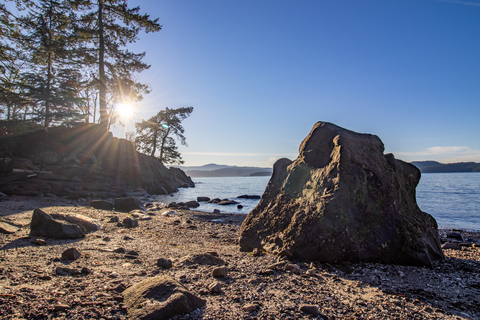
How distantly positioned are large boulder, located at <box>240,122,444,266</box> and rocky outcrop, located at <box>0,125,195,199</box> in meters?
13.3

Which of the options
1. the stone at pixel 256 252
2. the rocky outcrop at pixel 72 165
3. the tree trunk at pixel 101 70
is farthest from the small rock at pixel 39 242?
the tree trunk at pixel 101 70

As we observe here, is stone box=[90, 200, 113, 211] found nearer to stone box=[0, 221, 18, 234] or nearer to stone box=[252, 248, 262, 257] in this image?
stone box=[0, 221, 18, 234]

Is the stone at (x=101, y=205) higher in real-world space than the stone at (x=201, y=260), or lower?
lower

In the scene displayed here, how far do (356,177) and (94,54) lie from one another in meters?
21.4

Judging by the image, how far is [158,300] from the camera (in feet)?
7.99

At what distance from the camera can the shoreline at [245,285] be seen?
7.94 ft

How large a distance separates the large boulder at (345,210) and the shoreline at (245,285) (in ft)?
0.89

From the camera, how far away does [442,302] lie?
110 inches

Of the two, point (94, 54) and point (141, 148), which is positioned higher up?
point (94, 54)

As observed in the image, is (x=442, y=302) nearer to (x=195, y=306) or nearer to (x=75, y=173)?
(x=195, y=306)

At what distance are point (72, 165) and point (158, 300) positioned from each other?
1703 centimetres

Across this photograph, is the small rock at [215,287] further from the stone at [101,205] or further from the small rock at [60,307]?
the stone at [101,205]

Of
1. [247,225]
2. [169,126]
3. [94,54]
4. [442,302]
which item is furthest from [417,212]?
[169,126]

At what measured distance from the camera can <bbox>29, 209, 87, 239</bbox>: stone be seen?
5039 mm
